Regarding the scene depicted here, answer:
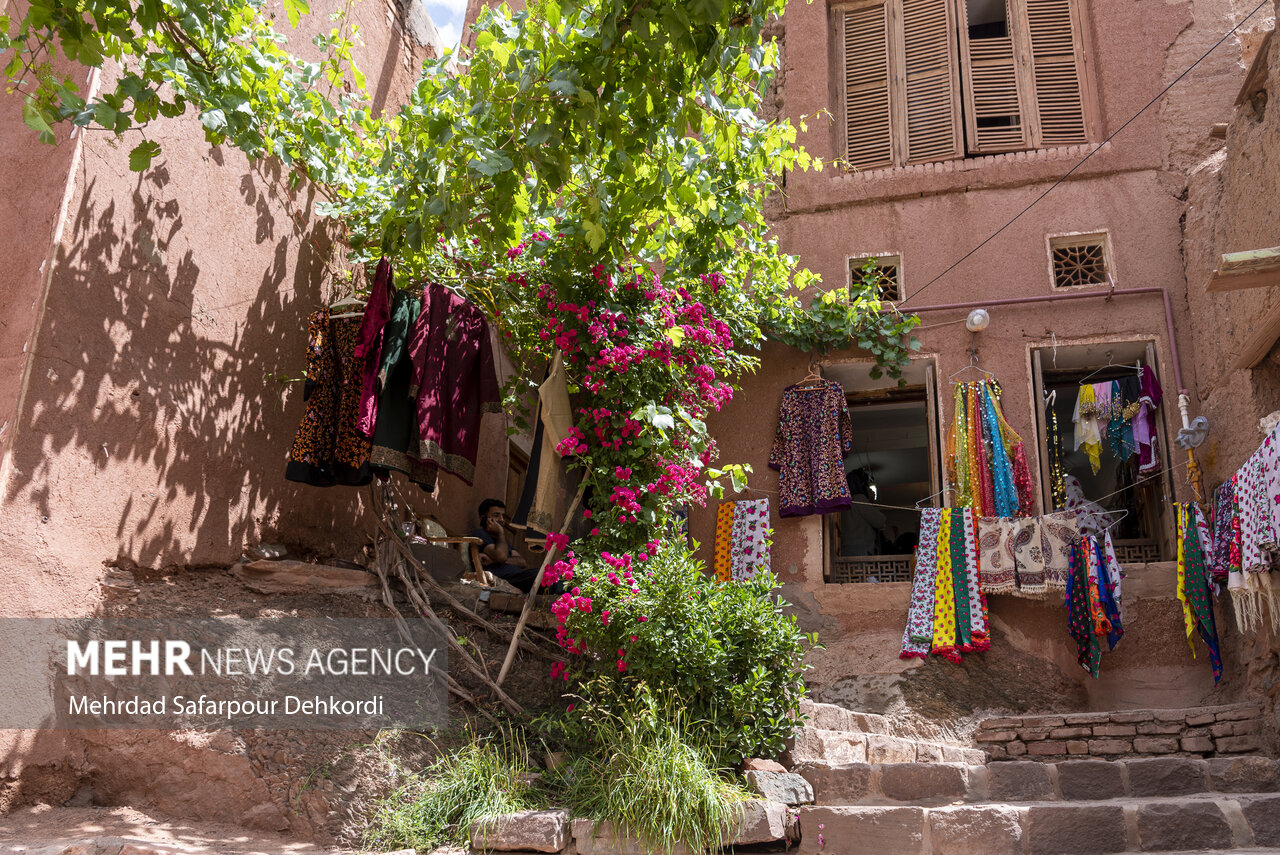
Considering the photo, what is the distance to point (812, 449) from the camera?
24.5ft

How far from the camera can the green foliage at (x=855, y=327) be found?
7.40 meters

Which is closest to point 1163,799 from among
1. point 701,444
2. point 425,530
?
point 701,444

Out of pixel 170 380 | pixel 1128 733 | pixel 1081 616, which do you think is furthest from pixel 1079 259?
pixel 170 380

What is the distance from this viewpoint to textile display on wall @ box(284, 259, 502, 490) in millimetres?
5793

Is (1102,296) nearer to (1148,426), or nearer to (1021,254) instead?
(1021,254)

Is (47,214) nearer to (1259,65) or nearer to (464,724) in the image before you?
(464,724)

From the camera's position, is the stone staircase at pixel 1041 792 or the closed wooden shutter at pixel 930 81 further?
the closed wooden shutter at pixel 930 81

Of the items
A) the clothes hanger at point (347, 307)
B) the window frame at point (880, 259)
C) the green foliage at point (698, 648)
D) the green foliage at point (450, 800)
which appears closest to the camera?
the green foliage at point (450, 800)

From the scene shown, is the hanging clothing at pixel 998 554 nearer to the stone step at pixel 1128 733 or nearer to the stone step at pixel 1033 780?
the stone step at pixel 1128 733

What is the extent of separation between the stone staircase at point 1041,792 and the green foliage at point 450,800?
1.35 meters

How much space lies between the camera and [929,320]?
25.3 ft

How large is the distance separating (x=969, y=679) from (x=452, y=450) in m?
3.77

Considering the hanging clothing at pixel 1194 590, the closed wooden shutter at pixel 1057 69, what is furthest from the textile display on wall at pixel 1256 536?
the closed wooden shutter at pixel 1057 69

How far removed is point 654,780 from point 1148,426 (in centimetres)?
473
